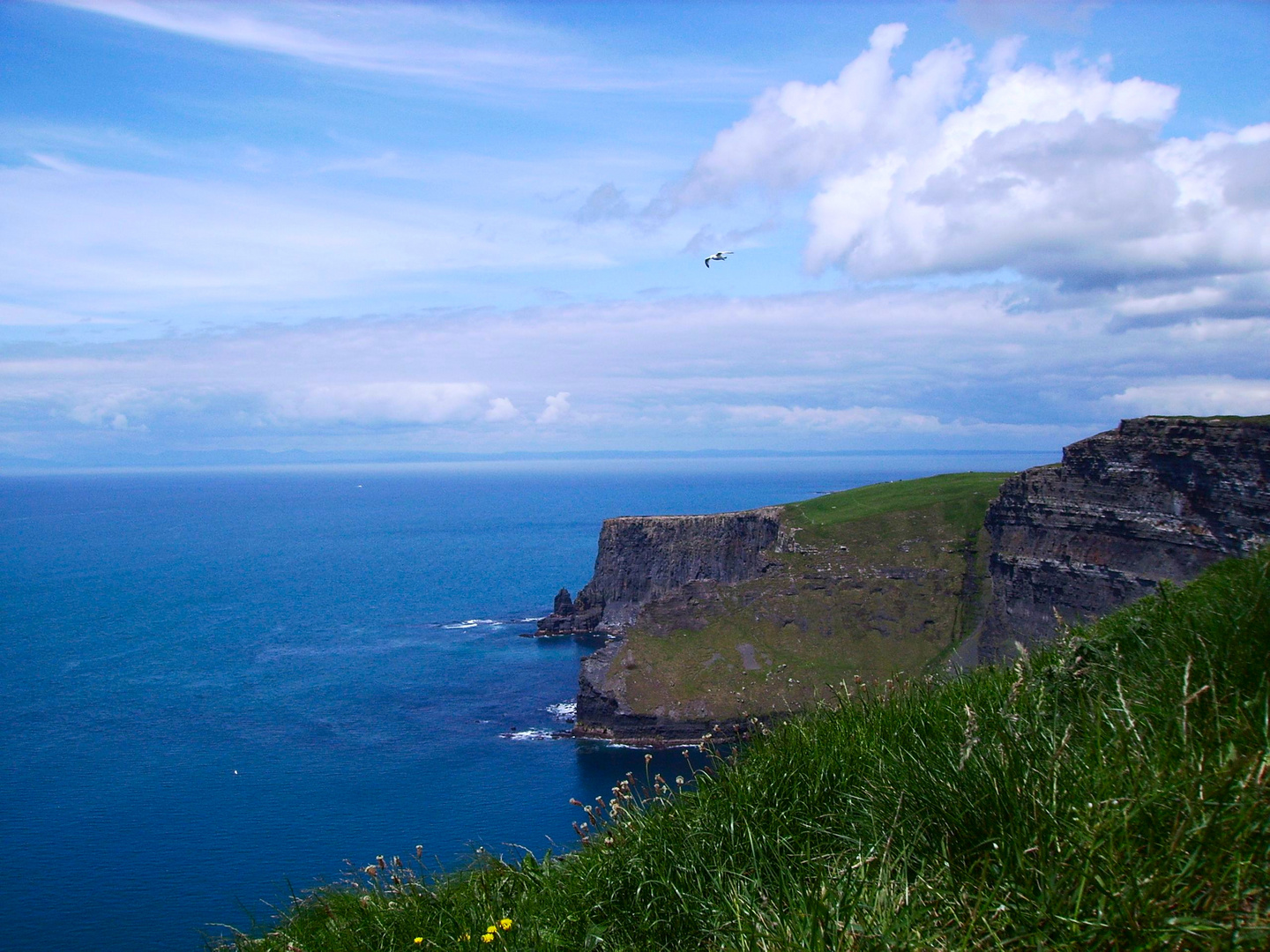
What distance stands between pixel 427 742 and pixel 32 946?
1149 inches

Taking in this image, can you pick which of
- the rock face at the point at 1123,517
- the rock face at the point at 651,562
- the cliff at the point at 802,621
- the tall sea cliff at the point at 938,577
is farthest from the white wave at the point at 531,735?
the rock face at the point at 651,562

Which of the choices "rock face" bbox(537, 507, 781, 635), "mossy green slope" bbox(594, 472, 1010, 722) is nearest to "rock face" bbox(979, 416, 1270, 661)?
"mossy green slope" bbox(594, 472, 1010, 722)

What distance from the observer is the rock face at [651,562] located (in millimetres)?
101625

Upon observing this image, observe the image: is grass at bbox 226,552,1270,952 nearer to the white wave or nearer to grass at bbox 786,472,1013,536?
the white wave

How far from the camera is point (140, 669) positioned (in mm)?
85125

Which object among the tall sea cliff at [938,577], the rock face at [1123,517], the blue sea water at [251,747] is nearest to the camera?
the blue sea water at [251,747]

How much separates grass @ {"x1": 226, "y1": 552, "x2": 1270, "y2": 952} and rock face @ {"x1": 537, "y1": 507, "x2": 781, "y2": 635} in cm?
8951

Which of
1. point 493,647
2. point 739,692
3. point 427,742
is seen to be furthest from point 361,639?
point 739,692

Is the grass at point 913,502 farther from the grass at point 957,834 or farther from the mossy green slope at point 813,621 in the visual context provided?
the grass at point 957,834

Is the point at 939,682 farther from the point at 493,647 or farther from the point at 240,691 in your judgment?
the point at 493,647

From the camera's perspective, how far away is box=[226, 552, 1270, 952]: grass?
4.84 metres

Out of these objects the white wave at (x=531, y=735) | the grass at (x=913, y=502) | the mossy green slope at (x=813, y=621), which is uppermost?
the grass at (x=913, y=502)

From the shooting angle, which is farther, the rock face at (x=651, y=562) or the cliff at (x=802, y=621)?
the rock face at (x=651, y=562)

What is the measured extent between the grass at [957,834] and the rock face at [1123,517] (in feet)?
131
